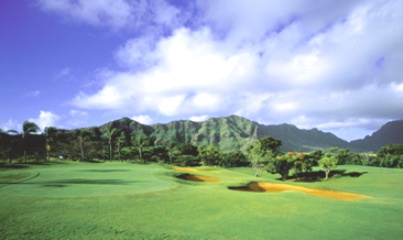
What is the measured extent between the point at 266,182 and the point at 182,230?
2766cm

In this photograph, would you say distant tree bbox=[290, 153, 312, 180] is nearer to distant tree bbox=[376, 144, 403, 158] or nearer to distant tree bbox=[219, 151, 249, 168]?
distant tree bbox=[219, 151, 249, 168]

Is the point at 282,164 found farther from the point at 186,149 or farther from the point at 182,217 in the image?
the point at 186,149

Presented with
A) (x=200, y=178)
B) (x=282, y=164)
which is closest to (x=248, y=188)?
(x=200, y=178)

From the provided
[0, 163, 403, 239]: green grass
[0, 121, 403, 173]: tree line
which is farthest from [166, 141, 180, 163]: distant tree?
[0, 163, 403, 239]: green grass

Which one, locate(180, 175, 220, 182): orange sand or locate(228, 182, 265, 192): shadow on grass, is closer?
locate(228, 182, 265, 192): shadow on grass

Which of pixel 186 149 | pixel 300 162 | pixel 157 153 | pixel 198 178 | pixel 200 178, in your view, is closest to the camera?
pixel 198 178

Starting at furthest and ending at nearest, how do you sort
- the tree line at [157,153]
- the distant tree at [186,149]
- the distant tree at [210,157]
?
the distant tree at [186,149] < the distant tree at [210,157] < the tree line at [157,153]

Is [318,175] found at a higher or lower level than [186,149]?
lower

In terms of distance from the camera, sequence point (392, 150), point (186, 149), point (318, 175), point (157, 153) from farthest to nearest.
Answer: point (186, 149), point (392, 150), point (157, 153), point (318, 175)

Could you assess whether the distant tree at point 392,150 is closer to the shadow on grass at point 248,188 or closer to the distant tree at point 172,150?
the distant tree at point 172,150

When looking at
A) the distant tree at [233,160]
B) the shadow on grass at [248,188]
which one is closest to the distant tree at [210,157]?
the distant tree at [233,160]

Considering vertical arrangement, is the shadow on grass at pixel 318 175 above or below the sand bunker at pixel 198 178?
below

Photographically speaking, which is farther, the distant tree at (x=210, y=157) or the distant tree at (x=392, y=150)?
the distant tree at (x=392, y=150)

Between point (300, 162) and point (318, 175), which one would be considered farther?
point (318, 175)
